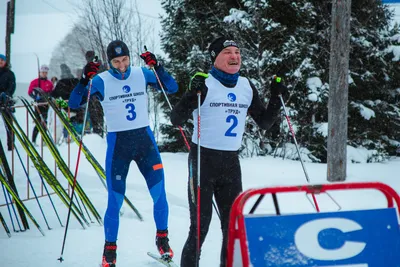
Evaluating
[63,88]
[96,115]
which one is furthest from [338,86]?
[96,115]

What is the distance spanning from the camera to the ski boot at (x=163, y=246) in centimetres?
400

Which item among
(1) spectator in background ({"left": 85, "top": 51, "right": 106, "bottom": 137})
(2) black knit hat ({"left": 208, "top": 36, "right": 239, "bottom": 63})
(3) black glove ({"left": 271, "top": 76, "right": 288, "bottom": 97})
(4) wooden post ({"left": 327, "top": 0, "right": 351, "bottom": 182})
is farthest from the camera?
(1) spectator in background ({"left": 85, "top": 51, "right": 106, "bottom": 137})

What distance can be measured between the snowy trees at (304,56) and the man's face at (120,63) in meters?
6.86

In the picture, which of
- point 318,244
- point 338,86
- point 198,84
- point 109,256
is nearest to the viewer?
point 318,244

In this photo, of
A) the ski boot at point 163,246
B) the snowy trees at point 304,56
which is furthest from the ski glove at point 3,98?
the snowy trees at point 304,56

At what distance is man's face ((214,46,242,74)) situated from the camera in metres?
3.10

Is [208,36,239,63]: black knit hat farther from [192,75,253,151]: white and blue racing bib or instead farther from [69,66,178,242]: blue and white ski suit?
[69,66,178,242]: blue and white ski suit

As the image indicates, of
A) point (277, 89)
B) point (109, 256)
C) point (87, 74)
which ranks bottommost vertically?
point (109, 256)

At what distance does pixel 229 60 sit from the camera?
3111mm

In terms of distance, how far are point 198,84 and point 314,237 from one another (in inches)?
53.2

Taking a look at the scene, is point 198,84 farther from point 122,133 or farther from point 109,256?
point 109,256

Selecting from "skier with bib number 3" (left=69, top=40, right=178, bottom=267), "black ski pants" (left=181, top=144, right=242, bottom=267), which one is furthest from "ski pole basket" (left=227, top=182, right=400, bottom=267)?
"skier with bib number 3" (left=69, top=40, right=178, bottom=267)

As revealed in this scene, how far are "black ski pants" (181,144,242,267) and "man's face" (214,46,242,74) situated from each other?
646 millimetres

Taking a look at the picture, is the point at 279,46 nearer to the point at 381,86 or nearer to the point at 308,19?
the point at 308,19
